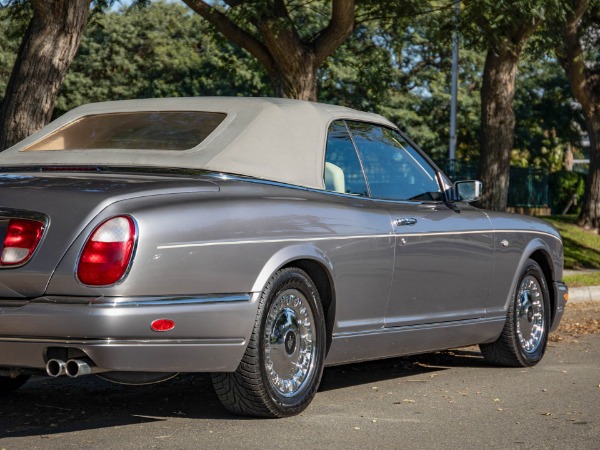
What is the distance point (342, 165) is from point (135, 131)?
121cm

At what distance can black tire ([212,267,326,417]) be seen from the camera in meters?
5.88

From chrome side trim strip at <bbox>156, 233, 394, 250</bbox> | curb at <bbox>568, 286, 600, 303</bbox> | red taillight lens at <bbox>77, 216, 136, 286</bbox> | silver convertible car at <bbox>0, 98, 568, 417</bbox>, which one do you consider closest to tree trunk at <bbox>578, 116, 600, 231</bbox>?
curb at <bbox>568, 286, 600, 303</bbox>

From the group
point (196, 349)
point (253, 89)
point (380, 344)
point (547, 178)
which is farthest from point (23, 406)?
point (253, 89)

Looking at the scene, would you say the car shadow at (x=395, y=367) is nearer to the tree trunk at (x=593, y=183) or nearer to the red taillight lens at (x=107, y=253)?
the red taillight lens at (x=107, y=253)

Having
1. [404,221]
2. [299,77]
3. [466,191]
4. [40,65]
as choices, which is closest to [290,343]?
[404,221]

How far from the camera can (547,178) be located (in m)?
37.2

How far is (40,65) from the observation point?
11641mm

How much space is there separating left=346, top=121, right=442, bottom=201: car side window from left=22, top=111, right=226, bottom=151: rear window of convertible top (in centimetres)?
94

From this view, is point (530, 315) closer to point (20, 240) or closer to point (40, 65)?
point (20, 240)

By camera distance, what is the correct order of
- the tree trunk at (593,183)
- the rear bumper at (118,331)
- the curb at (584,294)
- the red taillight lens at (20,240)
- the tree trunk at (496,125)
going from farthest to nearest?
the tree trunk at (593,183) < the tree trunk at (496,125) < the curb at (584,294) < the red taillight lens at (20,240) < the rear bumper at (118,331)

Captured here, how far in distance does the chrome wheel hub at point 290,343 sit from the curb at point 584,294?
9345 millimetres

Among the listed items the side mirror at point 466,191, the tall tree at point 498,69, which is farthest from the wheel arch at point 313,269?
the tall tree at point 498,69

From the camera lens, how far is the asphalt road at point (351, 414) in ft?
18.5

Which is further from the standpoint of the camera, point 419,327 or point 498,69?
point 498,69
